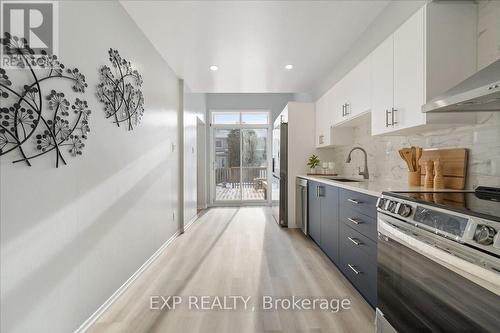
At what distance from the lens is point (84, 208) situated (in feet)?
5.68

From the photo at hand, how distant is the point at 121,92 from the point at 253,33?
1.56 metres

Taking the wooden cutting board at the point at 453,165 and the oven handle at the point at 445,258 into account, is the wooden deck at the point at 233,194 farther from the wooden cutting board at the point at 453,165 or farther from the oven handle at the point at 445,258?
the oven handle at the point at 445,258

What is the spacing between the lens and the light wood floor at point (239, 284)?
1775 mm

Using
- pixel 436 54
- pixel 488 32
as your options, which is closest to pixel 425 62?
pixel 436 54

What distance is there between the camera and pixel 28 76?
1.30 metres

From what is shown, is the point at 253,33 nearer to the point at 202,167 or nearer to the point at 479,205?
the point at 479,205

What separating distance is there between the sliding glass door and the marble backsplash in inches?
144

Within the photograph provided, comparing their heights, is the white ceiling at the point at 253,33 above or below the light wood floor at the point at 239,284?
above

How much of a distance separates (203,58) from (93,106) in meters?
2.02

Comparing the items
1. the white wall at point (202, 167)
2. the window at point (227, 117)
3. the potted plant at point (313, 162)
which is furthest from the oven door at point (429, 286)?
the window at point (227, 117)

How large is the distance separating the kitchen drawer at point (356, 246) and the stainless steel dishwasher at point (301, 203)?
144 centimetres

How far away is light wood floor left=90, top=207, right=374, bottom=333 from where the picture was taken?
1.78 metres

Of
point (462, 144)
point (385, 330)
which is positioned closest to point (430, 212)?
point (385, 330)

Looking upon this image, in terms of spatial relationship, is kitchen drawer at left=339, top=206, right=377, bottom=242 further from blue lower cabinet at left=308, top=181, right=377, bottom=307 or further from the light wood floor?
the light wood floor
